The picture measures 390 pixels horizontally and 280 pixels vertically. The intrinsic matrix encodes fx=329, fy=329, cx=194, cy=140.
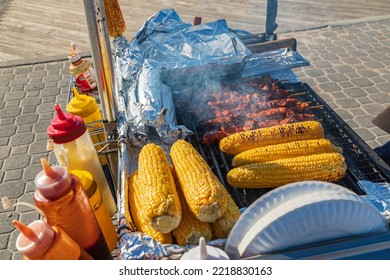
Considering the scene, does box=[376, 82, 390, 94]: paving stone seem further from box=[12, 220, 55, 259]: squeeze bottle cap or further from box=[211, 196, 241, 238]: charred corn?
box=[12, 220, 55, 259]: squeeze bottle cap

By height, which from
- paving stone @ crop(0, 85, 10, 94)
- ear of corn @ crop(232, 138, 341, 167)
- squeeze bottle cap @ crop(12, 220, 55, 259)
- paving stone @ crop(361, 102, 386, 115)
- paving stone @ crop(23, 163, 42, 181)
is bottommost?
paving stone @ crop(23, 163, 42, 181)

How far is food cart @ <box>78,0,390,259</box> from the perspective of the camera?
2059 millimetres

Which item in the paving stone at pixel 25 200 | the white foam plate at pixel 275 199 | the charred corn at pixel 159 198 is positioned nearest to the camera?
the white foam plate at pixel 275 199

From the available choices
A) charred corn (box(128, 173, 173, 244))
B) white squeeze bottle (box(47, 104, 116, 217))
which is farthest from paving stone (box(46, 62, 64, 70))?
charred corn (box(128, 173, 173, 244))

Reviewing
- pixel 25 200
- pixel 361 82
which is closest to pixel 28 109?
pixel 25 200

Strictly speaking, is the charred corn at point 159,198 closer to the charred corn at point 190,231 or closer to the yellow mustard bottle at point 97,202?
the charred corn at point 190,231

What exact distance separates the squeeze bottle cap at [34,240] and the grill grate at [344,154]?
1.74 metres

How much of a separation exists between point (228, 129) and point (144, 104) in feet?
3.25

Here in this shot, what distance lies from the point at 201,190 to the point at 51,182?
1.05m

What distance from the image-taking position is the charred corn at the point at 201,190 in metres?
2.43

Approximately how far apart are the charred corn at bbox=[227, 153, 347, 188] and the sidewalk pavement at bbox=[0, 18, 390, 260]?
134 inches

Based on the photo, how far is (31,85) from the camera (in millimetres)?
8234

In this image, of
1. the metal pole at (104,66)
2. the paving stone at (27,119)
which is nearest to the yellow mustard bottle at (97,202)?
the metal pole at (104,66)
